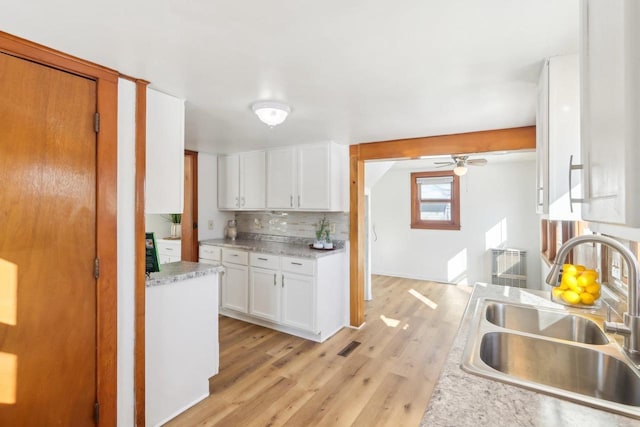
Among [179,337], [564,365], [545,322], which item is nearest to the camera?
[564,365]

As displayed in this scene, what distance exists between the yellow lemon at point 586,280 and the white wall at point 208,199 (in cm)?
391

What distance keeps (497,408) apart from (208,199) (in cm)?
407

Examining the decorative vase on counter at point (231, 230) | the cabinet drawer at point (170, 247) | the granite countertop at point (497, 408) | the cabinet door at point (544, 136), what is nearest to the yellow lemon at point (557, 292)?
the cabinet door at point (544, 136)

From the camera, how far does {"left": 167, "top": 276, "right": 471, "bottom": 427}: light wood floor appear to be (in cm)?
209

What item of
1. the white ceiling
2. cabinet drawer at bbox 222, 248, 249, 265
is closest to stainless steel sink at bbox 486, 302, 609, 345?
the white ceiling

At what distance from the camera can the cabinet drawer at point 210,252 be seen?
3.92m

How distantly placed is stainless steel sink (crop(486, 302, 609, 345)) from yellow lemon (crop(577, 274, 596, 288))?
0.21m

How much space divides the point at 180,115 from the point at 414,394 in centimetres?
262

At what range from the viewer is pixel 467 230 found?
18.1ft

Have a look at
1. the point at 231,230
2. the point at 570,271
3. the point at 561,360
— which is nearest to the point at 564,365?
the point at 561,360

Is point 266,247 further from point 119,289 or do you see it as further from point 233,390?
point 119,289

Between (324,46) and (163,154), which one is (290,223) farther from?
(324,46)

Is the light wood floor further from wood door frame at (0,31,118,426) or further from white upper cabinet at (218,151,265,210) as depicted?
white upper cabinet at (218,151,265,210)

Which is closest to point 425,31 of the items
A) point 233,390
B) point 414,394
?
point 414,394
